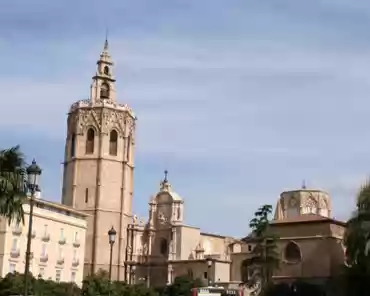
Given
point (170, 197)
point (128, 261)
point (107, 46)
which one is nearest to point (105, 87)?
point (107, 46)

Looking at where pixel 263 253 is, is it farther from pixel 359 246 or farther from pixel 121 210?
pixel 121 210

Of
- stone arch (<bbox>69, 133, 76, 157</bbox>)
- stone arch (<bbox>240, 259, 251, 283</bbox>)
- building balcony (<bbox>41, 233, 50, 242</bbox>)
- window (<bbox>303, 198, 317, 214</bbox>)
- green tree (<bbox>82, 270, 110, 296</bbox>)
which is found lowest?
green tree (<bbox>82, 270, 110, 296</bbox>)

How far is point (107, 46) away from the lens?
10088cm

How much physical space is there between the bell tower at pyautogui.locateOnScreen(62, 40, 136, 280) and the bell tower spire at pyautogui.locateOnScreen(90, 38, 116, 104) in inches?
10.6

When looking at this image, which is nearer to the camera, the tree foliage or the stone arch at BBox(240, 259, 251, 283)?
the stone arch at BBox(240, 259, 251, 283)

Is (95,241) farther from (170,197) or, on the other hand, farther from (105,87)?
(105,87)

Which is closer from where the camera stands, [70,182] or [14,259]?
[14,259]

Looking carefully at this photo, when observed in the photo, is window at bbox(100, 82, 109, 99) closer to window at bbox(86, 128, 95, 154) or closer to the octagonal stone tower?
window at bbox(86, 128, 95, 154)

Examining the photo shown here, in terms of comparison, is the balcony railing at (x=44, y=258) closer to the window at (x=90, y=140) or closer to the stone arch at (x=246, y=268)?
the stone arch at (x=246, y=268)

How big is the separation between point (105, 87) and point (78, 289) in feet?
110

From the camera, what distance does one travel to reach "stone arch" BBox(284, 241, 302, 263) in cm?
5822

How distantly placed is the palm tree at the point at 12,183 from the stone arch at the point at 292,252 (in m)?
32.9

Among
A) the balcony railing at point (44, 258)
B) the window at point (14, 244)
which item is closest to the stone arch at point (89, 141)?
the balcony railing at point (44, 258)

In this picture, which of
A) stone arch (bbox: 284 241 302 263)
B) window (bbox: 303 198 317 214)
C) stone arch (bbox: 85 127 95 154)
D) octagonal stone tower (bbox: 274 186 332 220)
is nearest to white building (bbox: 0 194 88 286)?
stone arch (bbox: 85 127 95 154)
